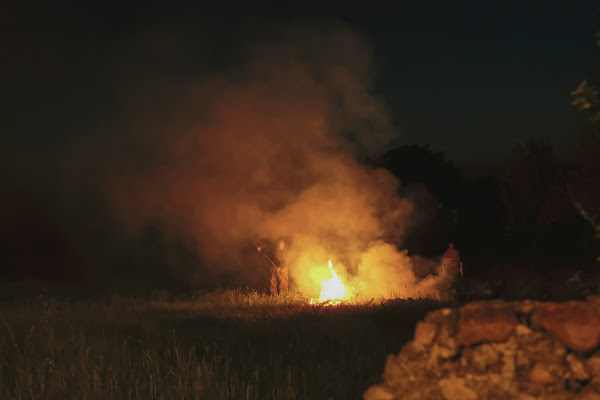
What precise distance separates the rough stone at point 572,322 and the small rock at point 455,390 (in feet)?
1.49

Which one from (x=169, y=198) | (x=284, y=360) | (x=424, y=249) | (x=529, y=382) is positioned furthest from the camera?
(x=424, y=249)

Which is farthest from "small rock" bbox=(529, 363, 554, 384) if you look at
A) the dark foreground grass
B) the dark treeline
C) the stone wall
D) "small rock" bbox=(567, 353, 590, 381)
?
the dark treeline

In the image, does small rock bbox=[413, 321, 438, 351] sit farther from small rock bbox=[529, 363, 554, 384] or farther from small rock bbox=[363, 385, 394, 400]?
small rock bbox=[529, 363, 554, 384]

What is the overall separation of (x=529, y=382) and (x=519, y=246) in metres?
23.5

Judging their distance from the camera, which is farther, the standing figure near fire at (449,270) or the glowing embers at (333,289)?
the standing figure near fire at (449,270)

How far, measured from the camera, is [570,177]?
19312 millimetres

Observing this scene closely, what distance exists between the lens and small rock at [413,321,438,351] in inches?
116

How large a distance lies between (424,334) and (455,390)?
1.00 ft

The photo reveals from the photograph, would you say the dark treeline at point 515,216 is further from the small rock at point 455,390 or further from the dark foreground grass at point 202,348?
the small rock at point 455,390

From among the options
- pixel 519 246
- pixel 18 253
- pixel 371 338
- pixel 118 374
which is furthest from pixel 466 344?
pixel 519 246

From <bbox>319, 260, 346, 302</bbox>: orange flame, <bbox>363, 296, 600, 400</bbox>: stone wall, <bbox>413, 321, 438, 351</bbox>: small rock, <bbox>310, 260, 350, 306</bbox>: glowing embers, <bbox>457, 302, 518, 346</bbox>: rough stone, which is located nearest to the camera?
<bbox>363, 296, 600, 400</bbox>: stone wall

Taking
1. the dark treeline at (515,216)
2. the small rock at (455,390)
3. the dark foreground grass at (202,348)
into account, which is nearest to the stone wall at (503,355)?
the small rock at (455,390)

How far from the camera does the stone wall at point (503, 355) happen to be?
2.70 metres

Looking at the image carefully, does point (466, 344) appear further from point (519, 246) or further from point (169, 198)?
point (519, 246)
